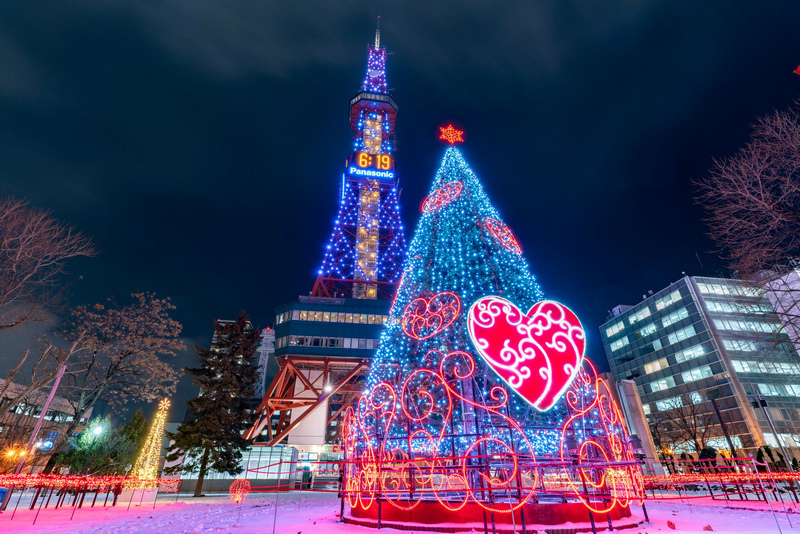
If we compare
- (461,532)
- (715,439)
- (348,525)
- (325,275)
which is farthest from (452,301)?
(715,439)

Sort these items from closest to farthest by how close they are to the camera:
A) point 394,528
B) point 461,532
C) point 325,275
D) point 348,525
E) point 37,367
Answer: point 461,532 → point 394,528 → point 348,525 → point 37,367 → point 325,275

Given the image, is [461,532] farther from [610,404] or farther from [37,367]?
[37,367]

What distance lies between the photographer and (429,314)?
10914mm

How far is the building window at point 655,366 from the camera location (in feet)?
196

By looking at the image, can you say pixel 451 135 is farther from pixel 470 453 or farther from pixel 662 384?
pixel 662 384

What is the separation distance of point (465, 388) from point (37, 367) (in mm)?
15033

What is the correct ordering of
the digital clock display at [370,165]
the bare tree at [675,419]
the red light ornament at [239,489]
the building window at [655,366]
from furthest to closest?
the digital clock display at [370,165] < the building window at [655,366] < the bare tree at [675,419] < the red light ornament at [239,489]

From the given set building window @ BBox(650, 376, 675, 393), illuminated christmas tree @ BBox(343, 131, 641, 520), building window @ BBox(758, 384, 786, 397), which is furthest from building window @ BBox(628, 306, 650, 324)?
illuminated christmas tree @ BBox(343, 131, 641, 520)

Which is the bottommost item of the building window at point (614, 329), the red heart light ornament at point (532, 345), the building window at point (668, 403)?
the red heart light ornament at point (532, 345)

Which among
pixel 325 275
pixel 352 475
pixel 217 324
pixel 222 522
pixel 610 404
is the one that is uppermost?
pixel 325 275

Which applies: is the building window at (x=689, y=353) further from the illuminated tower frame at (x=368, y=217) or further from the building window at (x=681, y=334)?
the illuminated tower frame at (x=368, y=217)

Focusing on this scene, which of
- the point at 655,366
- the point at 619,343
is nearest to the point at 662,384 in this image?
the point at 655,366

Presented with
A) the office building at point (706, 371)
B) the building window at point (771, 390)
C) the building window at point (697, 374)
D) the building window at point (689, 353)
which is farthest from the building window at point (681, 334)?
the building window at point (771, 390)

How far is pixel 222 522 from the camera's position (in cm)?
1079
